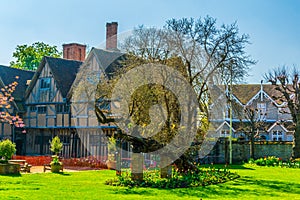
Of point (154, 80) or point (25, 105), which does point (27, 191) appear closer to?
point (154, 80)

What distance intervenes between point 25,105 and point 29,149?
11.8ft

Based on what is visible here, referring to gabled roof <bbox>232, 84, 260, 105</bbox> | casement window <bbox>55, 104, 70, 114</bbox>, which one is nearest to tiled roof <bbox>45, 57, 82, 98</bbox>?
casement window <bbox>55, 104, 70, 114</bbox>

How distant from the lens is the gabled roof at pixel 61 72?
34.3m

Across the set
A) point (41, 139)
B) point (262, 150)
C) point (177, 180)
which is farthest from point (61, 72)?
point (177, 180)

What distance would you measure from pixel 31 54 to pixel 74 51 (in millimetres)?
20152

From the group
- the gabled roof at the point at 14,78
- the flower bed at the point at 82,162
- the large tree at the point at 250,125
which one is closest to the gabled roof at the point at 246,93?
the large tree at the point at 250,125

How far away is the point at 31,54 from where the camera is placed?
58188 mm

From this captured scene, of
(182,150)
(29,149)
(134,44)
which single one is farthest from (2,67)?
(182,150)

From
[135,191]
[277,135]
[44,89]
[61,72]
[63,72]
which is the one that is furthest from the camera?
[277,135]

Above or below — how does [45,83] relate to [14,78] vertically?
below

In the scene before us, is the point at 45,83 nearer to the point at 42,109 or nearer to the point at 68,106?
the point at 42,109

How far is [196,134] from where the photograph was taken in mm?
21266

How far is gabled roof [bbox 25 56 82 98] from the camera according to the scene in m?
34.3

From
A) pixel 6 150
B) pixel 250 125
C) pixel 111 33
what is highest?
pixel 111 33
